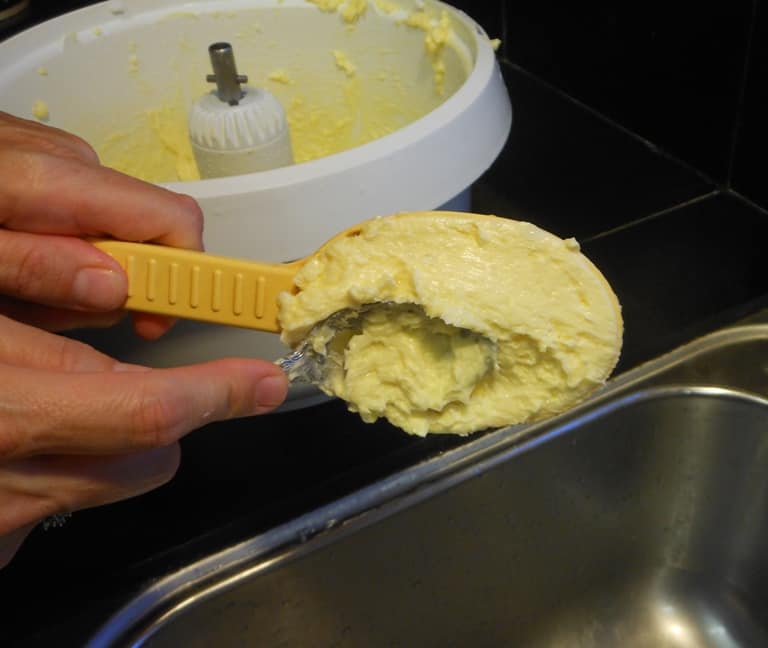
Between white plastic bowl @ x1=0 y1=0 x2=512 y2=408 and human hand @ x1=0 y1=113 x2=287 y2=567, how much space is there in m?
0.07

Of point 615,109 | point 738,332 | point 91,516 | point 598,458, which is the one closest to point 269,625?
point 91,516

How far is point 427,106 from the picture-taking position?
0.62 metres

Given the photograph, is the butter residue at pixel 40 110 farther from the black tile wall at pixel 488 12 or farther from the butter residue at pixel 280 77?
the black tile wall at pixel 488 12

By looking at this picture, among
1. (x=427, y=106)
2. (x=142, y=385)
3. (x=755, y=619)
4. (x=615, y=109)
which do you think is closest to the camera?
(x=142, y=385)

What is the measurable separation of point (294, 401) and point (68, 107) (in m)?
0.31

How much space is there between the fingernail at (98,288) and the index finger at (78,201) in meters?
0.02

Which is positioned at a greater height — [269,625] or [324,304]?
[324,304]

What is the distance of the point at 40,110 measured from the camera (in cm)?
56

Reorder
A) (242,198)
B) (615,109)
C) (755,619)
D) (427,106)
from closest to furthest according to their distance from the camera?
1. (242,198)
2. (755,619)
3. (427,106)
4. (615,109)

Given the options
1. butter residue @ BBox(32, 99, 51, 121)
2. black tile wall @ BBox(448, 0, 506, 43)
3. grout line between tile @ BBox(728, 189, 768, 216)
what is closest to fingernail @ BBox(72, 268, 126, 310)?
butter residue @ BBox(32, 99, 51, 121)

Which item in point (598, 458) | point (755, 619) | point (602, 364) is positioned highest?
point (602, 364)

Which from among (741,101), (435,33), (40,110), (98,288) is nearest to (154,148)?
(40,110)

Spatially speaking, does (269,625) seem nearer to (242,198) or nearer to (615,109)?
(242,198)

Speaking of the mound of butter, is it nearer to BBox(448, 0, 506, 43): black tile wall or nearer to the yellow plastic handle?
the yellow plastic handle
